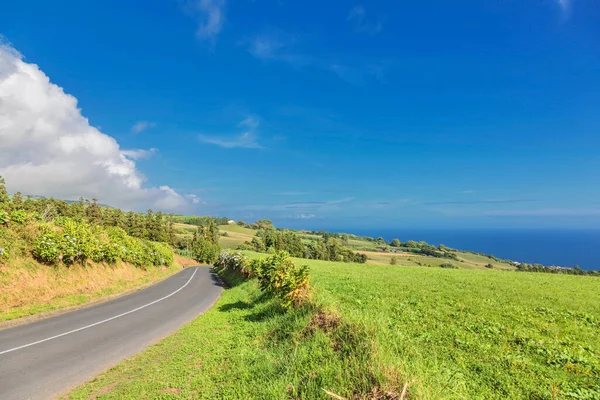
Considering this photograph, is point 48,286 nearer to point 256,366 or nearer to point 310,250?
point 256,366

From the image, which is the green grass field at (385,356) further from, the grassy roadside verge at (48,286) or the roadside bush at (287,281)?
the grassy roadside verge at (48,286)

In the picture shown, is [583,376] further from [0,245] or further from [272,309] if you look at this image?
[0,245]

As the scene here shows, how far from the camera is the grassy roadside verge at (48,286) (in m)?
13.6

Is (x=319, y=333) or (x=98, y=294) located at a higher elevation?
(x=319, y=333)

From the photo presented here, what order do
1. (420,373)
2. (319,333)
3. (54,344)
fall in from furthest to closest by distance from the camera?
(54,344), (319,333), (420,373)

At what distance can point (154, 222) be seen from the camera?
73.6m

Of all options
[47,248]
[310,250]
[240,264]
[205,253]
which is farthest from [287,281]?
[310,250]

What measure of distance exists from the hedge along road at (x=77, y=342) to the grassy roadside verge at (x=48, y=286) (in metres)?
1.22

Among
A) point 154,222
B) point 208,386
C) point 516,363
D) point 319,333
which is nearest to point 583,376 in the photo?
point 516,363

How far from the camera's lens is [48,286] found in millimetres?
15750

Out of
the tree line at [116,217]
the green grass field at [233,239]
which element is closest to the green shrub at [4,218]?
the tree line at [116,217]

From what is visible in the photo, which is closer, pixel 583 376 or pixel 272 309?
pixel 583 376

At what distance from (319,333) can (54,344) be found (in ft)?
32.7

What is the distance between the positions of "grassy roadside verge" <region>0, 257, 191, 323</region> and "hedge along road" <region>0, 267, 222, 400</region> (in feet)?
4.01
